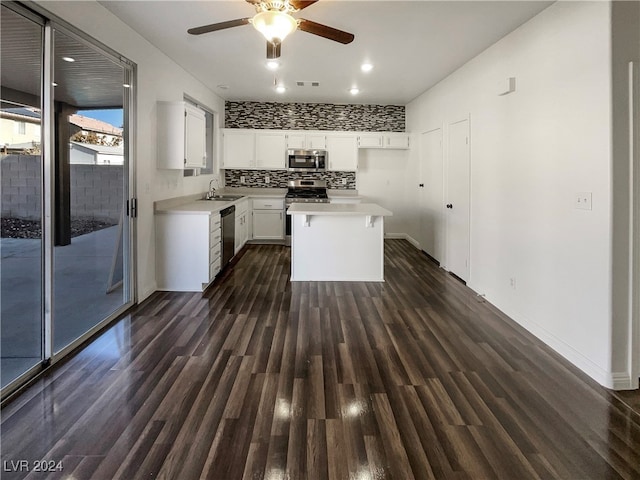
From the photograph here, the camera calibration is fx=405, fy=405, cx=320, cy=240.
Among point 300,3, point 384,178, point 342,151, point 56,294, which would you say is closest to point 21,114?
point 56,294

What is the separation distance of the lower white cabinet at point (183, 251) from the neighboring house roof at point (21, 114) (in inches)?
80.9

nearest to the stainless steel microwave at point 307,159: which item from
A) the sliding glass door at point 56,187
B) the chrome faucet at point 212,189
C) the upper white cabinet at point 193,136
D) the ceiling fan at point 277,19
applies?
the chrome faucet at point 212,189

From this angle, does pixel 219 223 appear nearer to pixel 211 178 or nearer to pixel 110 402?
pixel 211 178

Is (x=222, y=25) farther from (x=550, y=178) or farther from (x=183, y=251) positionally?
(x=550, y=178)

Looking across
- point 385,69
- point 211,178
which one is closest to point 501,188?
point 385,69

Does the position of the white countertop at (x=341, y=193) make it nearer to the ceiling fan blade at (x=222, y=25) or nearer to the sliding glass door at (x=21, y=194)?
the ceiling fan blade at (x=222, y=25)

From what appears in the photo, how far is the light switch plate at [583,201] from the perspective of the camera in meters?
2.75

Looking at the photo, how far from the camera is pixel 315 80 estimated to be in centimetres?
594

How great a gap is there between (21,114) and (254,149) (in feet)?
18.0

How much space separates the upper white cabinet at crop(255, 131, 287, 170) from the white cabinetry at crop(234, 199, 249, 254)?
0.94 m

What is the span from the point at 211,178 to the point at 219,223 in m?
2.33

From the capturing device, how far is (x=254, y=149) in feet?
25.8

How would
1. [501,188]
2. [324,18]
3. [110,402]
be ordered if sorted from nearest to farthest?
1. [110,402]
2. [324,18]
3. [501,188]

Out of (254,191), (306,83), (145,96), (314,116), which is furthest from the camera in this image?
(254,191)
